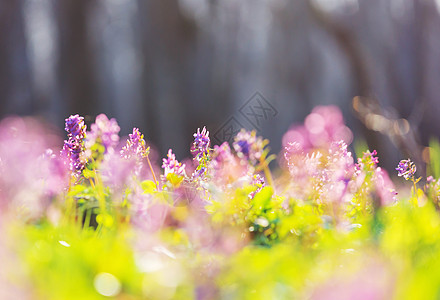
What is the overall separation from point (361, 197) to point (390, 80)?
6341mm

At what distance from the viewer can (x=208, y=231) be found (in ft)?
2.88

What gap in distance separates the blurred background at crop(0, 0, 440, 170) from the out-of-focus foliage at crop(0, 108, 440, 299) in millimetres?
4442

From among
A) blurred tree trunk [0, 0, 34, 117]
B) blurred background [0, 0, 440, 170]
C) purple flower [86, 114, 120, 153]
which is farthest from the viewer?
blurred background [0, 0, 440, 170]

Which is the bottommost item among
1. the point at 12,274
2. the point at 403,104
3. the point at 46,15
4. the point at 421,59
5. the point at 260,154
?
the point at 12,274

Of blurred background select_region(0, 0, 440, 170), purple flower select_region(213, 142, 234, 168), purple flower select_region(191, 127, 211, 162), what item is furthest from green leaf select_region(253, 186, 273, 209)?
blurred background select_region(0, 0, 440, 170)

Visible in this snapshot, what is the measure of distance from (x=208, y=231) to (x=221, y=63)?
747 centimetres

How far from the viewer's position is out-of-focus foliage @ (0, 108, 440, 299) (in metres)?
0.66

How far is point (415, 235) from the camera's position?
3.19ft

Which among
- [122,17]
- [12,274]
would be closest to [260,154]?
[12,274]

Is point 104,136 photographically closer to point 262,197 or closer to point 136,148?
point 136,148

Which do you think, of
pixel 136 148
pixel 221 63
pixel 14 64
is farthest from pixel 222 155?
pixel 221 63

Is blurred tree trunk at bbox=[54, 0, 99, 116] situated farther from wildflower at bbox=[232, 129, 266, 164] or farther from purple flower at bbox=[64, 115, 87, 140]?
wildflower at bbox=[232, 129, 266, 164]

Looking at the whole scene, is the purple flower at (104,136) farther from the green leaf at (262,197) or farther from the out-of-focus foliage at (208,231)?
the green leaf at (262,197)

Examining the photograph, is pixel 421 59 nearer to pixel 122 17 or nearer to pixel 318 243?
pixel 122 17
